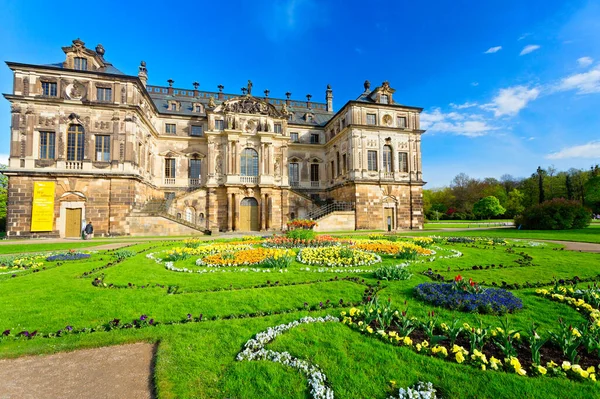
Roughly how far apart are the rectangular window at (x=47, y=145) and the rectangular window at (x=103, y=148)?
3.90m

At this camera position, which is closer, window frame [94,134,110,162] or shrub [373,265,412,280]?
shrub [373,265,412,280]

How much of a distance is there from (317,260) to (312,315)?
5.59 m

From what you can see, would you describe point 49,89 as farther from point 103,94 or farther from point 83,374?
point 83,374

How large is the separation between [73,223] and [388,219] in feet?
Result: 115

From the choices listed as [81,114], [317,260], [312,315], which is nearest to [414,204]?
[317,260]

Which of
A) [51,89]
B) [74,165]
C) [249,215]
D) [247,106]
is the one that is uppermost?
[247,106]

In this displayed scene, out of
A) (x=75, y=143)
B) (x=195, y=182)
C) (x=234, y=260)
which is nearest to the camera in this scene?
(x=234, y=260)

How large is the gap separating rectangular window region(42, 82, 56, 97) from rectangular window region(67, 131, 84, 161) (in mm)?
4177

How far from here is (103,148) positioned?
28.1 metres

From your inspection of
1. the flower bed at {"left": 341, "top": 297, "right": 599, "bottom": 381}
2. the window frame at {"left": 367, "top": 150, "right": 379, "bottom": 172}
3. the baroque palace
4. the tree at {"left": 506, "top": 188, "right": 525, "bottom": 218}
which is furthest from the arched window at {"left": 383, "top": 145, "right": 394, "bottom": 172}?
the tree at {"left": 506, "top": 188, "right": 525, "bottom": 218}

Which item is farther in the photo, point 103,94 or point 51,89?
point 103,94

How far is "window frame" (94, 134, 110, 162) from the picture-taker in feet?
91.9

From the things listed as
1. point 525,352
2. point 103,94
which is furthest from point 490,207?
point 103,94

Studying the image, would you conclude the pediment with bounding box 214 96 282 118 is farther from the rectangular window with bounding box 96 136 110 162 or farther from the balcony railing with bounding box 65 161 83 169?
the balcony railing with bounding box 65 161 83 169
